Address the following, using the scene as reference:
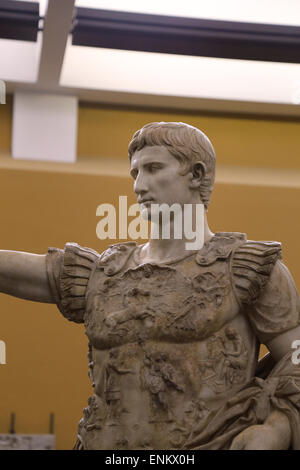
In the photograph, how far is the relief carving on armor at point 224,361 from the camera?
3973 mm

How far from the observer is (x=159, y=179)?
4.15 metres

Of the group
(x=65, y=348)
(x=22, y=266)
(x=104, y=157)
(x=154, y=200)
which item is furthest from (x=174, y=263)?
(x=104, y=157)

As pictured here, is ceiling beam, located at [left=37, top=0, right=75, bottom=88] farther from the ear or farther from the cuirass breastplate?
the cuirass breastplate

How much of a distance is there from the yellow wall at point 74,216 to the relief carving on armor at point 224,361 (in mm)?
3489

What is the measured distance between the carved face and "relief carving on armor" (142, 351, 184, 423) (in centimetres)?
69

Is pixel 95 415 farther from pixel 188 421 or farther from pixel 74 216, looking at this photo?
pixel 74 216

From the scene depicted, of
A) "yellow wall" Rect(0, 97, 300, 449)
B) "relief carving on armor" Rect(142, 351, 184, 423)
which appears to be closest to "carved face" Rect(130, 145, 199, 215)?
"relief carving on armor" Rect(142, 351, 184, 423)

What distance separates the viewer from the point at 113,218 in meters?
7.68

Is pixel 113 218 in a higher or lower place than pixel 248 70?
lower

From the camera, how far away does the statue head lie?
418cm

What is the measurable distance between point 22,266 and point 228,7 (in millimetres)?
3870

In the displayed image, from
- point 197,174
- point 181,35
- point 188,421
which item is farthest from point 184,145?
point 181,35

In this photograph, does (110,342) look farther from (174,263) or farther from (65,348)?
(65,348)

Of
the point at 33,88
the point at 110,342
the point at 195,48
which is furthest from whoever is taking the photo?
the point at 33,88
